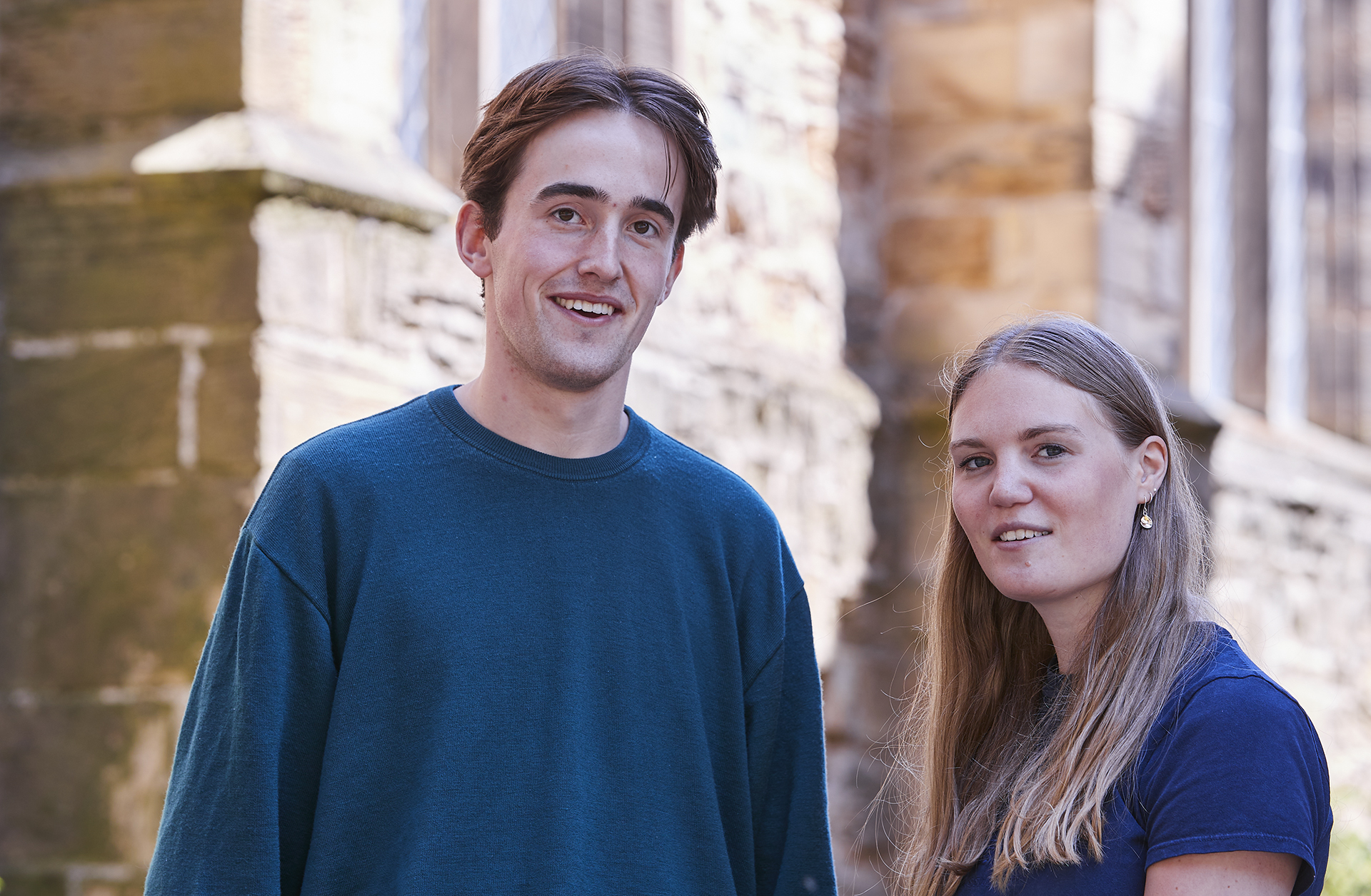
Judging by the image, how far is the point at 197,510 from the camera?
3.51 m

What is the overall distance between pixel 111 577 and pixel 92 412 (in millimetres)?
369

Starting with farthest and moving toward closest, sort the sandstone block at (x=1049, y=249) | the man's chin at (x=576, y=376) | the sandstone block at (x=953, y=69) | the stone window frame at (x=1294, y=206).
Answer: the stone window frame at (x=1294, y=206) → the sandstone block at (x=953, y=69) → the sandstone block at (x=1049, y=249) → the man's chin at (x=576, y=376)

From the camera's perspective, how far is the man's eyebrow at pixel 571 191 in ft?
6.21

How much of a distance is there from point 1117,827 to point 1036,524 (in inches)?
14.4

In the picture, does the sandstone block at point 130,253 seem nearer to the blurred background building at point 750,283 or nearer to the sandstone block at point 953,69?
the blurred background building at point 750,283

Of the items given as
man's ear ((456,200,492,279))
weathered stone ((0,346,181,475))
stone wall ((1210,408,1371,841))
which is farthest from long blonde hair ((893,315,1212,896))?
stone wall ((1210,408,1371,841))

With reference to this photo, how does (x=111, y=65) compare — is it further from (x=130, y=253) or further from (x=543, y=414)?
(x=543, y=414)

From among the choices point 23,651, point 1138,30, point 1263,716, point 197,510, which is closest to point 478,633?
point 1263,716

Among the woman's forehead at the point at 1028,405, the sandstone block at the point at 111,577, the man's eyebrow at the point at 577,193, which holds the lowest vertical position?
the sandstone block at the point at 111,577

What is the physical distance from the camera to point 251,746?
5.55 feet

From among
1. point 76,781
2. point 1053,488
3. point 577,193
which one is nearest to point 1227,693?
point 1053,488

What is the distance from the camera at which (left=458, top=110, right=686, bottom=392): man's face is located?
189cm

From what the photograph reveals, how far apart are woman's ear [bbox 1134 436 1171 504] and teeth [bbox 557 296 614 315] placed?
653 millimetres

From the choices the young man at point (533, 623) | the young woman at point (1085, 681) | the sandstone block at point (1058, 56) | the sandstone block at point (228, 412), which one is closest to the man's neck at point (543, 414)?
the young man at point (533, 623)
